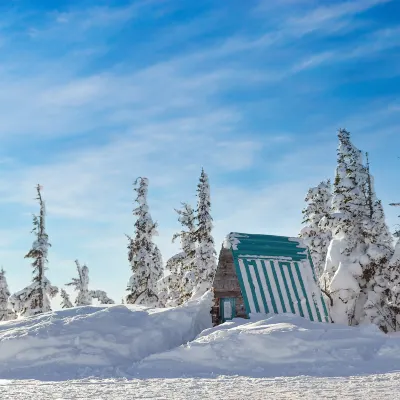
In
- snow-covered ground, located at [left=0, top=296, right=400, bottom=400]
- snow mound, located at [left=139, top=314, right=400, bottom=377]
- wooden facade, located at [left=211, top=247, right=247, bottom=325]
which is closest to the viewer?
snow-covered ground, located at [left=0, top=296, right=400, bottom=400]

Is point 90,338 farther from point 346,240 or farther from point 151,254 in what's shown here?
point 151,254

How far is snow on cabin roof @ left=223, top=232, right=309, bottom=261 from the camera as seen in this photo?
17575 mm

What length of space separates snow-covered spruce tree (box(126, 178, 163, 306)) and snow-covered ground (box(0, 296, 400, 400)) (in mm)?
17361

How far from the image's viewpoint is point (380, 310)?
2466 centimetres

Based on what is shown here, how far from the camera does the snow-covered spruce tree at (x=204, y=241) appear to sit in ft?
108

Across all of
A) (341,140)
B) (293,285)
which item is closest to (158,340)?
(293,285)

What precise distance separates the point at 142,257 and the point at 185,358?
2269 centimetres

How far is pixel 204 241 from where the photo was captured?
112 ft

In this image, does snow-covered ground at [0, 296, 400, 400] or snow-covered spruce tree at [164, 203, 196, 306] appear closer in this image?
snow-covered ground at [0, 296, 400, 400]

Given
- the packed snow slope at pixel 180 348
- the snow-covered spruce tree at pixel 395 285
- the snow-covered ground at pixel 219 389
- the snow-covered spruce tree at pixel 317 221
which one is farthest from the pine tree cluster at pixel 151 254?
the snow-covered ground at pixel 219 389

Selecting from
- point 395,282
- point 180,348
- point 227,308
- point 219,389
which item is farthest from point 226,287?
point 395,282

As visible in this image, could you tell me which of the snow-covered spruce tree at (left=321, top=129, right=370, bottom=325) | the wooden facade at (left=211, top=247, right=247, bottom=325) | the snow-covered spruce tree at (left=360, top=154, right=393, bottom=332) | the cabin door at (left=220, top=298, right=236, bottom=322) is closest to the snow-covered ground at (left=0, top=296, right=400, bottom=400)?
the wooden facade at (left=211, top=247, right=247, bottom=325)

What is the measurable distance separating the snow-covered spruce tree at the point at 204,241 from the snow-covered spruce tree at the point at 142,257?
3.26 m

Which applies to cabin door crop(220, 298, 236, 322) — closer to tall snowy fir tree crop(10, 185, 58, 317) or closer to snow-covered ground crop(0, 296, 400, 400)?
snow-covered ground crop(0, 296, 400, 400)
